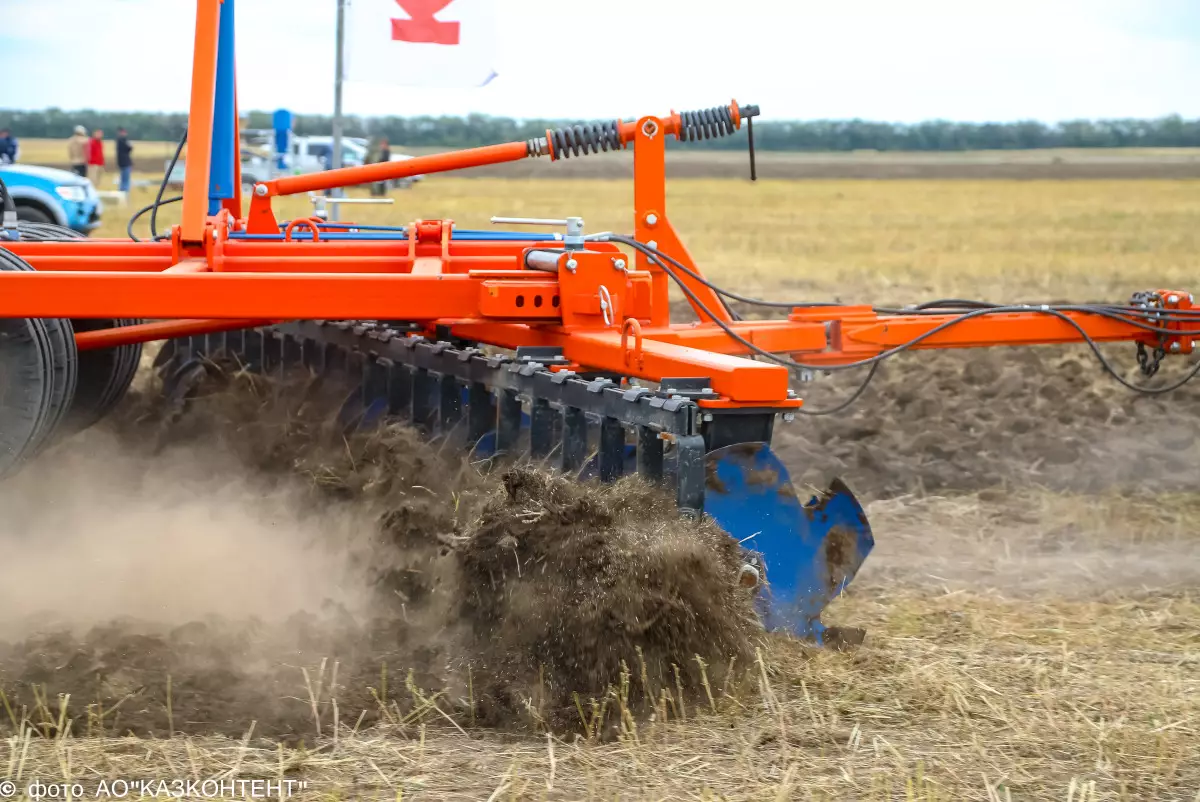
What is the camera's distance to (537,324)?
552 centimetres

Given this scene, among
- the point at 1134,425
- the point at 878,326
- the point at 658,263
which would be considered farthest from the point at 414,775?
the point at 1134,425

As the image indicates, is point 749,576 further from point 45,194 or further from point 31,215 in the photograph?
point 45,194

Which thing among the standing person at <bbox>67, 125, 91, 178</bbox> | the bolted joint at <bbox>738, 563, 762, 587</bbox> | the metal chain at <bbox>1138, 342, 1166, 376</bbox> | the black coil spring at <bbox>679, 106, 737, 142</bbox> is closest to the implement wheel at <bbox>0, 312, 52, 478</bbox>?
the bolted joint at <bbox>738, 563, 762, 587</bbox>

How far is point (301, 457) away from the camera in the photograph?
6387mm

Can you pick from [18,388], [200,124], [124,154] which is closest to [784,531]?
[18,388]

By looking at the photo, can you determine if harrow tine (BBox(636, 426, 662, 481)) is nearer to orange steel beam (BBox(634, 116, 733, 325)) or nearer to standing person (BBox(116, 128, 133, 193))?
orange steel beam (BBox(634, 116, 733, 325))

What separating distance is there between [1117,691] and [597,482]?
1.64 meters

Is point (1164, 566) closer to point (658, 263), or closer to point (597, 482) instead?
point (658, 263)

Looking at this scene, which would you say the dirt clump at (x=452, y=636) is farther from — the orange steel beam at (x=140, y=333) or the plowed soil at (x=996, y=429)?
the plowed soil at (x=996, y=429)

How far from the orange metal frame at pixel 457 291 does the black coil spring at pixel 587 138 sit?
0.08m

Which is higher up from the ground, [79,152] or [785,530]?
[79,152]

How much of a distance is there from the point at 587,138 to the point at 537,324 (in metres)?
1.55

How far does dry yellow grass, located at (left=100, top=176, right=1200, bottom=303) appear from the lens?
15602 millimetres

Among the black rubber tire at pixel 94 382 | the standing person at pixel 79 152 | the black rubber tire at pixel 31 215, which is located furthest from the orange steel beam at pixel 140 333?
the standing person at pixel 79 152
